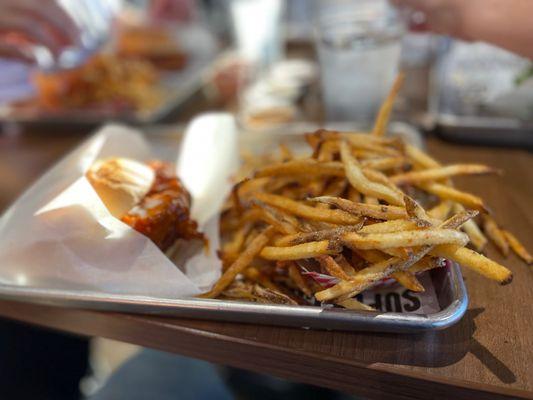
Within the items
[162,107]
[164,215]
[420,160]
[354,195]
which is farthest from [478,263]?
[162,107]

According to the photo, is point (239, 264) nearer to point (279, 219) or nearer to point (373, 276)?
point (279, 219)

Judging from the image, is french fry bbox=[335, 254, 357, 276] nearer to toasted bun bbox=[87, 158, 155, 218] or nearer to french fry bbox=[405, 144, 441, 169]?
french fry bbox=[405, 144, 441, 169]

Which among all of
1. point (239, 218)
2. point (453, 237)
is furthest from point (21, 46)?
point (453, 237)

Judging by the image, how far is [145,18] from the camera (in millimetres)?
3730

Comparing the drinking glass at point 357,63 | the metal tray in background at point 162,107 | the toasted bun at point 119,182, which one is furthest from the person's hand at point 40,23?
Result: the drinking glass at point 357,63

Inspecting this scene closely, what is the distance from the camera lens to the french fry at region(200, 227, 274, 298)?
3.39 ft

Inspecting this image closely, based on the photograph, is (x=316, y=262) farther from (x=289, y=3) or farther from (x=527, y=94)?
(x=289, y=3)

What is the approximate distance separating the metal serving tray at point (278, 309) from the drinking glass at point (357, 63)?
106 cm

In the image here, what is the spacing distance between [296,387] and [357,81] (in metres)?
1.26

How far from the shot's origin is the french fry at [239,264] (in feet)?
3.39

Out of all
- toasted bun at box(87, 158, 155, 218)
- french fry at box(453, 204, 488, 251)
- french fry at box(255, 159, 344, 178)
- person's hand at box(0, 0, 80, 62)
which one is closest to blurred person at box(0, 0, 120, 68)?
person's hand at box(0, 0, 80, 62)

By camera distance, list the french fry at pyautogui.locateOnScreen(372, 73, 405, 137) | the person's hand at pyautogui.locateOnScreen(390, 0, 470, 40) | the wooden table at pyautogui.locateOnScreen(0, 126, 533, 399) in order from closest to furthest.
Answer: the wooden table at pyautogui.locateOnScreen(0, 126, 533, 399)
the french fry at pyautogui.locateOnScreen(372, 73, 405, 137)
the person's hand at pyautogui.locateOnScreen(390, 0, 470, 40)

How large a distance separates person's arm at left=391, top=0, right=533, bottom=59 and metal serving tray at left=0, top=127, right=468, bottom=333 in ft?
2.95

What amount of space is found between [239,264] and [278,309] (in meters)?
0.16
